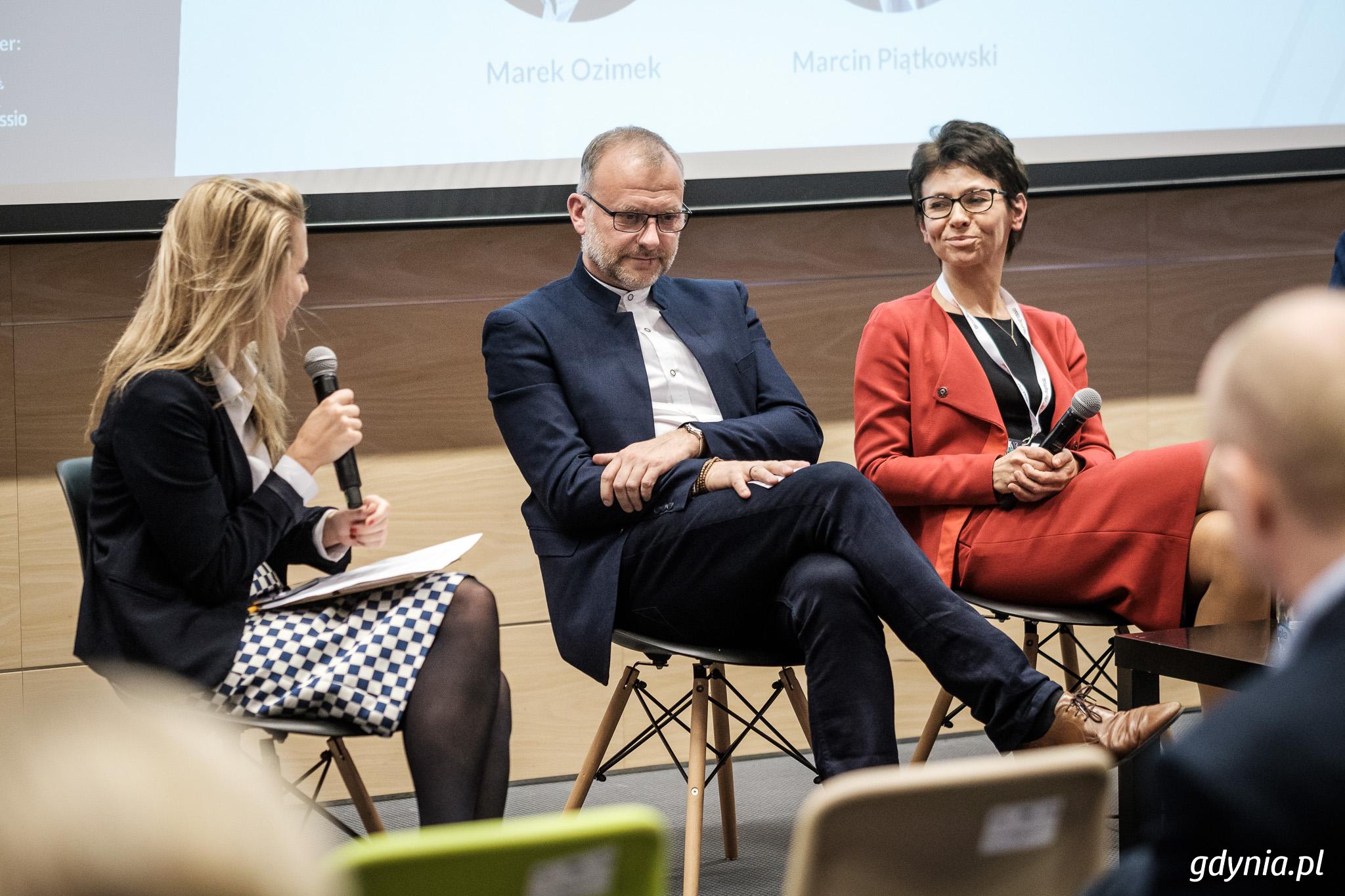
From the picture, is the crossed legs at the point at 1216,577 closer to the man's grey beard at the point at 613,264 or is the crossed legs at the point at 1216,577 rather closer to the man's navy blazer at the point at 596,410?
the man's navy blazer at the point at 596,410

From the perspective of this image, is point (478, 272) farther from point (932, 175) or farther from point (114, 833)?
point (114, 833)

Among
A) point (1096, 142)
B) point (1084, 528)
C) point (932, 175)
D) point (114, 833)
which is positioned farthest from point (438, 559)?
point (1096, 142)

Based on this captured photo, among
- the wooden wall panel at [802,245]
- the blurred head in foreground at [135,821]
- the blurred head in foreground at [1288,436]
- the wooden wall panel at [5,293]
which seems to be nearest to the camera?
the blurred head in foreground at [135,821]

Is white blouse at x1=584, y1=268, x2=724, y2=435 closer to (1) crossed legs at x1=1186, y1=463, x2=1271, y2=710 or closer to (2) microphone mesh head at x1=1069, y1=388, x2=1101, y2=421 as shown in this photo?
(2) microphone mesh head at x1=1069, y1=388, x2=1101, y2=421

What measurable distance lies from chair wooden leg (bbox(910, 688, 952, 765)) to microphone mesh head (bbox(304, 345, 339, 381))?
133 cm

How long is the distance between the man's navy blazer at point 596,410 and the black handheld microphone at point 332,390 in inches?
14.1

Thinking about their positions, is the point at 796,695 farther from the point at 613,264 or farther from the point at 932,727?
the point at 613,264

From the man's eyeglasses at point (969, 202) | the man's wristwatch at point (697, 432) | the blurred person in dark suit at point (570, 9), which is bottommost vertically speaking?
the man's wristwatch at point (697, 432)

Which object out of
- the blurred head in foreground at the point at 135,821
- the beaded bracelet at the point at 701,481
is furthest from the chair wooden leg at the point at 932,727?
the blurred head in foreground at the point at 135,821

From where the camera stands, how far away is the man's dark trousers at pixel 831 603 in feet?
6.67

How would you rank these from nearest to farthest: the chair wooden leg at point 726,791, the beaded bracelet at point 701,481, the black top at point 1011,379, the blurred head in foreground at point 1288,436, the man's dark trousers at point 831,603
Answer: the blurred head in foreground at point 1288,436 → the man's dark trousers at point 831,603 → the beaded bracelet at point 701,481 → the chair wooden leg at point 726,791 → the black top at point 1011,379

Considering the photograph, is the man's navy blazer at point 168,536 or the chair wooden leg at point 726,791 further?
the chair wooden leg at point 726,791

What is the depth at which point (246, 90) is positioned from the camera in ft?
9.52

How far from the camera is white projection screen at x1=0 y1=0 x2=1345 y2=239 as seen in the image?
2852mm
